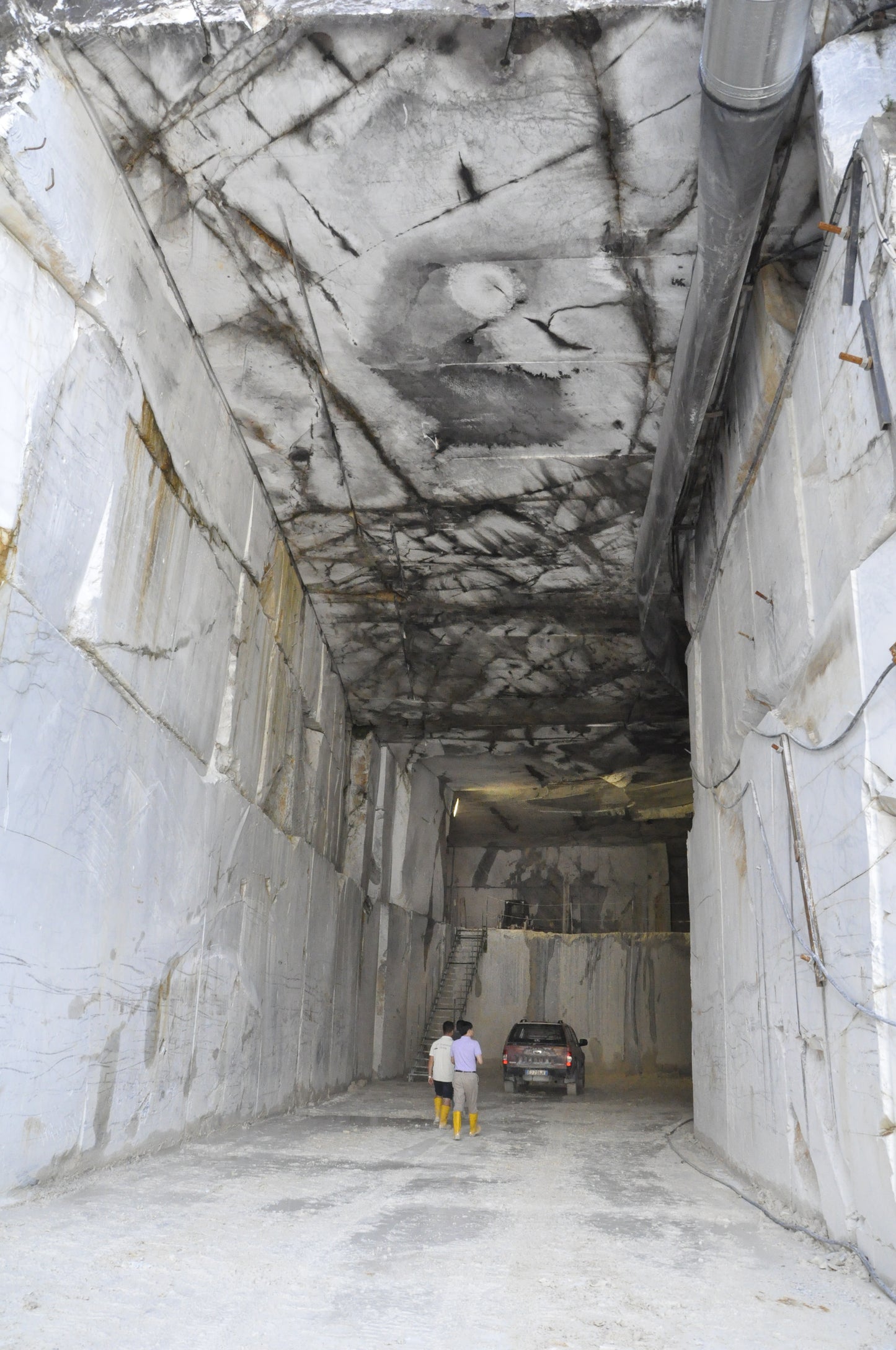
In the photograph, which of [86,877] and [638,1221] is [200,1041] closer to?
[86,877]

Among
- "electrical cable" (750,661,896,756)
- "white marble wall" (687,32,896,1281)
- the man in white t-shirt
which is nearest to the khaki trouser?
the man in white t-shirt

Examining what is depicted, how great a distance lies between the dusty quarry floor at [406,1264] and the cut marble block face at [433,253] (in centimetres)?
574

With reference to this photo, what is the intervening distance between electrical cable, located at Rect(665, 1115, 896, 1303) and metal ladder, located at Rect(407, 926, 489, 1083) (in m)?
12.0

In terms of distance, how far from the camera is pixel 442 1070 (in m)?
9.34

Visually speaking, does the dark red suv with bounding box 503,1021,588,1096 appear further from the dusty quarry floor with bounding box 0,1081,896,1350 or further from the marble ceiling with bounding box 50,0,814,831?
the dusty quarry floor with bounding box 0,1081,896,1350

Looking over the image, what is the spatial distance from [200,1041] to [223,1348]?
5.01 meters

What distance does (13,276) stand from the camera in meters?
4.85

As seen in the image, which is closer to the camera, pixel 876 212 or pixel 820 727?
pixel 876 212

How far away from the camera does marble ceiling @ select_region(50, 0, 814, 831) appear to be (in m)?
5.57

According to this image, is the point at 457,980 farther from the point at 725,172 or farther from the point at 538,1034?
the point at 725,172

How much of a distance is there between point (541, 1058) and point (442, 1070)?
702 centimetres

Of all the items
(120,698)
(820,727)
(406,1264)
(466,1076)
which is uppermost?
(120,698)

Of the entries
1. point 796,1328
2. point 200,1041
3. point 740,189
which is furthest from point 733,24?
point 200,1041

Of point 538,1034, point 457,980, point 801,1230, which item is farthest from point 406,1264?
point 457,980
